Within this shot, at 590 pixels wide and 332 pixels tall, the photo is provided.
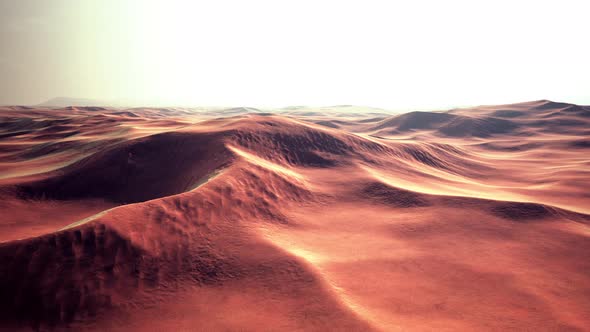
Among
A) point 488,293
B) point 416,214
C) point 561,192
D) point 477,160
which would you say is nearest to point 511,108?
point 477,160

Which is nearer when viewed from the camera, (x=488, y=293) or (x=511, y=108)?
(x=488, y=293)

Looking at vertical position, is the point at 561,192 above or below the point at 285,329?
above

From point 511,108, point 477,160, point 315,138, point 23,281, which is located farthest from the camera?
point 511,108

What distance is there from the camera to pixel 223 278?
693 cm

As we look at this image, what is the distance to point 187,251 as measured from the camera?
24.8 feet

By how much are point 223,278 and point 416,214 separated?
733cm

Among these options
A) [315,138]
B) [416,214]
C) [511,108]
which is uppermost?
[511,108]

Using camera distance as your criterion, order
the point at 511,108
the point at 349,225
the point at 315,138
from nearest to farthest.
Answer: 1. the point at 349,225
2. the point at 315,138
3. the point at 511,108

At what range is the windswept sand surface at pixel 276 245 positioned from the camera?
18.7 ft

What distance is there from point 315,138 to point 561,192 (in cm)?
1289

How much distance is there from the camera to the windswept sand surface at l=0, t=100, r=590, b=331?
5.70 meters

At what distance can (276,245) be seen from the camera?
26.5 feet

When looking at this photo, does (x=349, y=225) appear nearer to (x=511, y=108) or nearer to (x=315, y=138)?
(x=315, y=138)

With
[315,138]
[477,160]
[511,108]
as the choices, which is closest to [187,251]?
[315,138]
